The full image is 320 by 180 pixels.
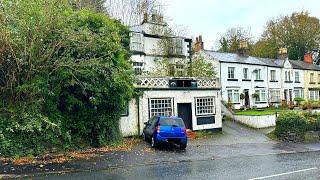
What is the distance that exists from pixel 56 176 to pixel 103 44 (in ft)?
29.5

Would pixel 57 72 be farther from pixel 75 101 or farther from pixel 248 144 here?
pixel 248 144

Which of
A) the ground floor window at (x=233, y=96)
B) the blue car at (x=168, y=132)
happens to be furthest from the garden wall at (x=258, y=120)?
the blue car at (x=168, y=132)

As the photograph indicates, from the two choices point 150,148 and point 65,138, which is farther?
point 150,148

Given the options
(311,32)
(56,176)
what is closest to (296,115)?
(56,176)

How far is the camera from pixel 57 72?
19.6m

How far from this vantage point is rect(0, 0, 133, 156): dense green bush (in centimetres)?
1798

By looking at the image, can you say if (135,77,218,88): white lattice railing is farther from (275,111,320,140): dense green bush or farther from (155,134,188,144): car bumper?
(275,111,320,140): dense green bush

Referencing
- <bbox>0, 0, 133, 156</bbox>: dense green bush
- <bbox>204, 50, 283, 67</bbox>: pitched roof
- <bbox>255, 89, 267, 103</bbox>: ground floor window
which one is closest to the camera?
<bbox>0, 0, 133, 156</bbox>: dense green bush

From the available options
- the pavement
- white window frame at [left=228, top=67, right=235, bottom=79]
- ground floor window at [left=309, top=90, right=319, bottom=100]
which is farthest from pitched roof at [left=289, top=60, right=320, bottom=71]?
the pavement

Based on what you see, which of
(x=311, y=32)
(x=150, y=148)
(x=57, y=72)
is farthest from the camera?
(x=311, y=32)

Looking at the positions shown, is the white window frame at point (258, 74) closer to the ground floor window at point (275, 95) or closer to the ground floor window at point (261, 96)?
the ground floor window at point (261, 96)

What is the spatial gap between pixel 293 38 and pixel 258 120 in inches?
1745

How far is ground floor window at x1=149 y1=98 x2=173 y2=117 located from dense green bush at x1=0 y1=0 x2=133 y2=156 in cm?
556

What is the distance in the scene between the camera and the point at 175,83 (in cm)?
2911
